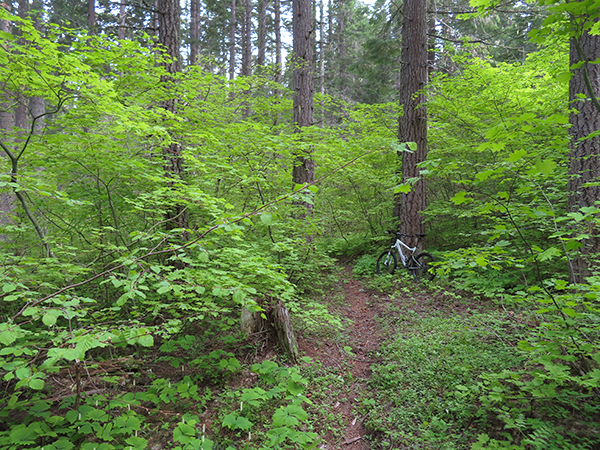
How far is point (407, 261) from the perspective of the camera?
280 inches

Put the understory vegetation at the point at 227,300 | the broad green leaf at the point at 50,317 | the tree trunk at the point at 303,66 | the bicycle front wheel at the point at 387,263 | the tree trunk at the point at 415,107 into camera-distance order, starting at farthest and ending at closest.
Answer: the tree trunk at the point at 303,66
the bicycle front wheel at the point at 387,263
the tree trunk at the point at 415,107
the understory vegetation at the point at 227,300
the broad green leaf at the point at 50,317

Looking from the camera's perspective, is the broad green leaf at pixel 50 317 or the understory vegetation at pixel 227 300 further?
the understory vegetation at pixel 227 300

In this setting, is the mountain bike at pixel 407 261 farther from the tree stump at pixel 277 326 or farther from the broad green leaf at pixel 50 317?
the broad green leaf at pixel 50 317

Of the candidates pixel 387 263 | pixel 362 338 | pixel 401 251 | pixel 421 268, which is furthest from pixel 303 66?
pixel 362 338

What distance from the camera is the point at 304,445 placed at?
2461 millimetres

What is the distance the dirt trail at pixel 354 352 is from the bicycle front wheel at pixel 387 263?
0.95m

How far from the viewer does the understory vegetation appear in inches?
81.2

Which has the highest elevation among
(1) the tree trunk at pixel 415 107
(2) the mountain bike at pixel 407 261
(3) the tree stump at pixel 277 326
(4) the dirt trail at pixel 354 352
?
(1) the tree trunk at pixel 415 107

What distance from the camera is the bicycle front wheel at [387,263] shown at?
726 cm

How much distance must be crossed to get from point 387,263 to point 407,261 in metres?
0.51

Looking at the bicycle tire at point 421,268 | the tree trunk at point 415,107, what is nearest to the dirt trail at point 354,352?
the bicycle tire at point 421,268

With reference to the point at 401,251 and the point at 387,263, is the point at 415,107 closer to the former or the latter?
the point at 401,251

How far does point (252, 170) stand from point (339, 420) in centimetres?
368

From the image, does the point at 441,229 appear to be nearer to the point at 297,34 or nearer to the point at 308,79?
the point at 308,79
